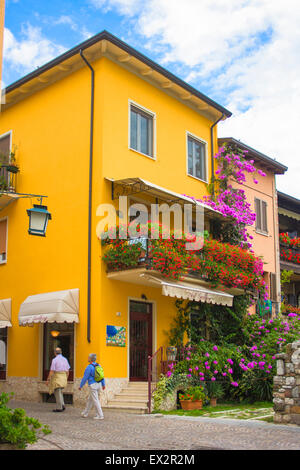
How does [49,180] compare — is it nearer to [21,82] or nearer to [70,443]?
[21,82]

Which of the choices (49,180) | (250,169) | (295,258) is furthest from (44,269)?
(295,258)

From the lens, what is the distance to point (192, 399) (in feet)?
50.1

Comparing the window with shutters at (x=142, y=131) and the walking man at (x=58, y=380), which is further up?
the window with shutters at (x=142, y=131)

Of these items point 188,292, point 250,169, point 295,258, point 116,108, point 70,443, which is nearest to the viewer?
point 70,443

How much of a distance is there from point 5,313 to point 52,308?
349 cm

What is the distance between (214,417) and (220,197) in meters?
9.25

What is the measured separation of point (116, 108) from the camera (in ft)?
58.1

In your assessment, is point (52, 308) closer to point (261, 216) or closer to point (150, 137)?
point (150, 137)

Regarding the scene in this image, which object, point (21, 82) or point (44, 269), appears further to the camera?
point (21, 82)

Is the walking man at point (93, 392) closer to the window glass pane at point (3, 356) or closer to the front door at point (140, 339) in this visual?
the front door at point (140, 339)

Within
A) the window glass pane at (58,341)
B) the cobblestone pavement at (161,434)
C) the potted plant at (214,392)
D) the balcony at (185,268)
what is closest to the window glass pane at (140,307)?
the balcony at (185,268)

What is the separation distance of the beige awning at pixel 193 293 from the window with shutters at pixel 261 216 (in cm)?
616

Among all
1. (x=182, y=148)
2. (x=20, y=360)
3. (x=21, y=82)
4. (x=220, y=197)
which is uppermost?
(x=21, y=82)

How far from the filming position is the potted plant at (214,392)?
16.5m
